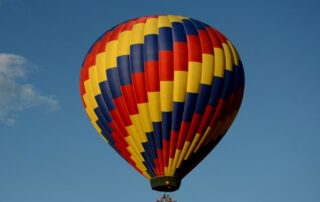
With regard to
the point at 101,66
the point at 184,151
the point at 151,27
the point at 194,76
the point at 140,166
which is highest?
the point at 151,27

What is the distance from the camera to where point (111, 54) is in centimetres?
3656

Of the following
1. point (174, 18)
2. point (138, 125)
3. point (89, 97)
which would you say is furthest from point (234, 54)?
point (89, 97)

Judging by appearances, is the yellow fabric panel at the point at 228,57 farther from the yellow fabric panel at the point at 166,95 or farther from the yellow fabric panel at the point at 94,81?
the yellow fabric panel at the point at 94,81

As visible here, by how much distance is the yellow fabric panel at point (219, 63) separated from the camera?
119 feet

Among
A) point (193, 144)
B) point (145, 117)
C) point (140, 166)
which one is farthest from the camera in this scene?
point (140, 166)

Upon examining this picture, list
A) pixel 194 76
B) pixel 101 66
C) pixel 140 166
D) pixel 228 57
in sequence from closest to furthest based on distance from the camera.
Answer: pixel 194 76, pixel 140 166, pixel 101 66, pixel 228 57

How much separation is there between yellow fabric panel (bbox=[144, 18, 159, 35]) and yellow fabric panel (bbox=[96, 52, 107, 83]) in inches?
89.6

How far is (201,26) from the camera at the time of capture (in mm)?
37500

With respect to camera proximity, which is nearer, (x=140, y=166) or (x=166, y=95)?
(x=166, y=95)

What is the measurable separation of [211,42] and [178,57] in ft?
6.87

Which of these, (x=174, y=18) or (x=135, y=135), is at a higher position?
(x=174, y=18)

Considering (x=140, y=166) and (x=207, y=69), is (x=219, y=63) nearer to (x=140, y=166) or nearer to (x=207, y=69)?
(x=207, y=69)

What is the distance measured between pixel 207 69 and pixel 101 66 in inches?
194

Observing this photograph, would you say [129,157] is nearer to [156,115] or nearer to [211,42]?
[156,115]
